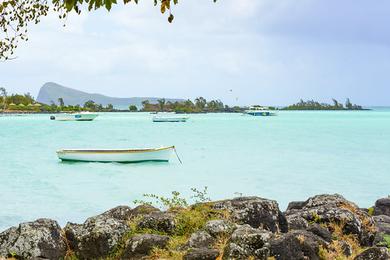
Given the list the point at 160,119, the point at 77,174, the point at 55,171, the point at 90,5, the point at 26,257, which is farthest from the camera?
the point at 160,119

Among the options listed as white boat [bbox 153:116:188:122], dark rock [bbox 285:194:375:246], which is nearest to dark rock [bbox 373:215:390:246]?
dark rock [bbox 285:194:375:246]

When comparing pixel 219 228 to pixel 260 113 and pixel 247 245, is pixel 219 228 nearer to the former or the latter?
pixel 247 245

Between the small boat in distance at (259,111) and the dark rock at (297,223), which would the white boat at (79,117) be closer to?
the small boat in distance at (259,111)

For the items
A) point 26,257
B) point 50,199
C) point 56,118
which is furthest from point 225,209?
point 56,118

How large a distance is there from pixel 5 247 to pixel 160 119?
120m

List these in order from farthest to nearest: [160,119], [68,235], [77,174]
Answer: [160,119] < [77,174] < [68,235]

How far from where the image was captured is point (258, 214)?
9.05m

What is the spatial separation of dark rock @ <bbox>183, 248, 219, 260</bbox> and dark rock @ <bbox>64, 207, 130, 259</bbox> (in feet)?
5.03

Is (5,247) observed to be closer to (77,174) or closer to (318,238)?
(318,238)

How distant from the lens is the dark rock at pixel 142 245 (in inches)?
314

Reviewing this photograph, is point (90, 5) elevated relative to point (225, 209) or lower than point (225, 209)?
elevated

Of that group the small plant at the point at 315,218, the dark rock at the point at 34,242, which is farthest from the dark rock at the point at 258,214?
the dark rock at the point at 34,242

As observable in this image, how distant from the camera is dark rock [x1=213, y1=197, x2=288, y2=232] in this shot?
29.4ft

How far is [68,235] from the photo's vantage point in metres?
8.76
